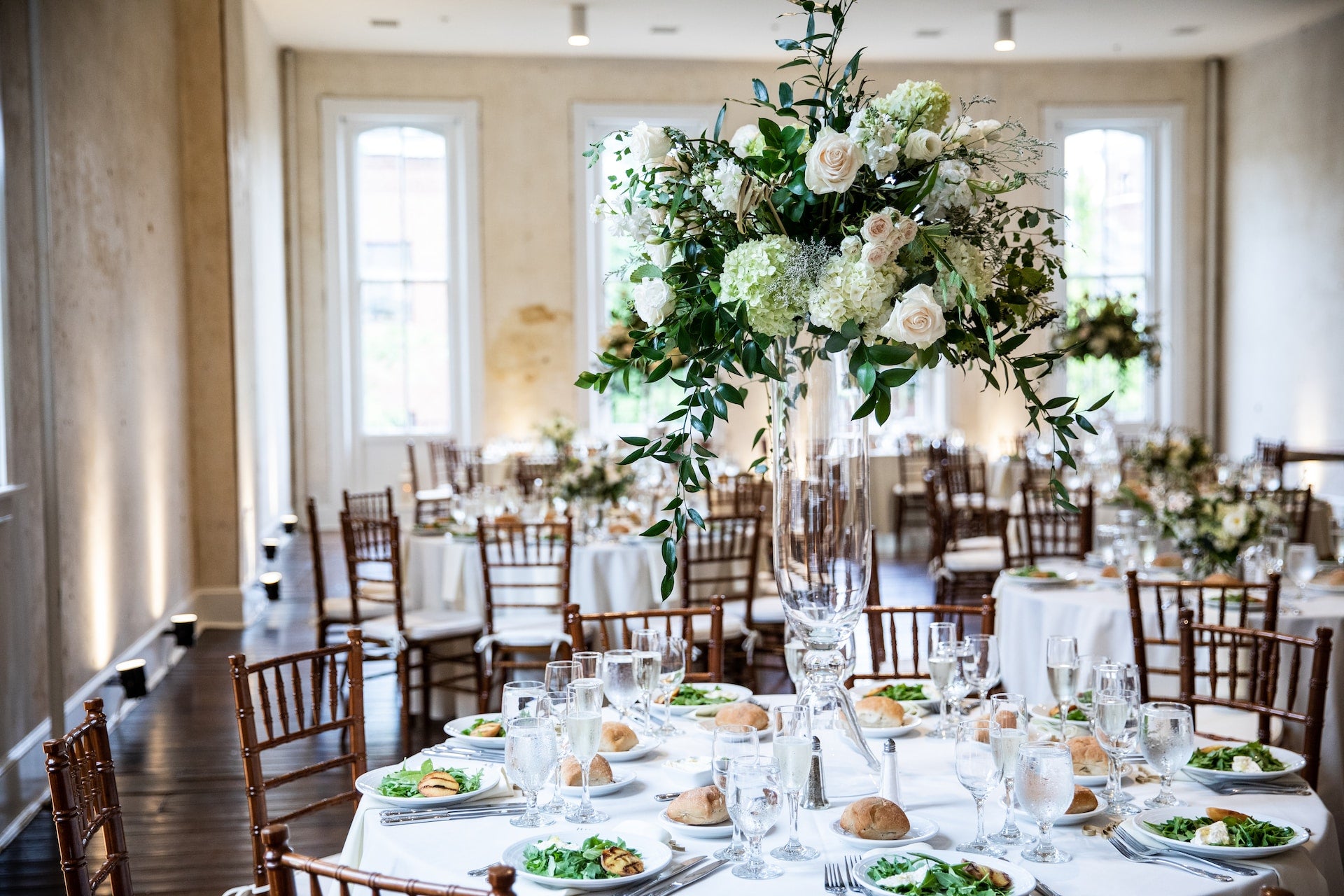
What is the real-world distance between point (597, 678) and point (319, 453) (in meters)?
10.6

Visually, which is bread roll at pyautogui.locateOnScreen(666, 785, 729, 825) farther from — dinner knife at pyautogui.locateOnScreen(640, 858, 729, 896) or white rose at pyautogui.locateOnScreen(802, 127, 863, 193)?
white rose at pyautogui.locateOnScreen(802, 127, 863, 193)

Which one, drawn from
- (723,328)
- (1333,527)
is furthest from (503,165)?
(723,328)

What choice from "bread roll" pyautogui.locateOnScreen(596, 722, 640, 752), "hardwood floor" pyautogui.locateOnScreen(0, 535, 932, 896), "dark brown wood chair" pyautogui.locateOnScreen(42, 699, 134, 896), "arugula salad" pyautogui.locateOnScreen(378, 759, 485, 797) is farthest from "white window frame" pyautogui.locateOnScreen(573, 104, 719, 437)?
"dark brown wood chair" pyautogui.locateOnScreen(42, 699, 134, 896)

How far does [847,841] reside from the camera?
194 cm

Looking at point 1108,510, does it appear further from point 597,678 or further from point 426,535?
point 597,678

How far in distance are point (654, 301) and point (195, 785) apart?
340cm

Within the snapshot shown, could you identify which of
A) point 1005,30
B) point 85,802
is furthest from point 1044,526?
point 1005,30

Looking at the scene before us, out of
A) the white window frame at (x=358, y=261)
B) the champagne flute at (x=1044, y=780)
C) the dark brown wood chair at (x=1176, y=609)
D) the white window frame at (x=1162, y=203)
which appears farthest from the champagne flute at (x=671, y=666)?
the white window frame at (x=1162, y=203)

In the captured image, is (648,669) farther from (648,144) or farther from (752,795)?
(648,144)

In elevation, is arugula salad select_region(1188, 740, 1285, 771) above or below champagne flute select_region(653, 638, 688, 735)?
below

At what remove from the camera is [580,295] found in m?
12.7

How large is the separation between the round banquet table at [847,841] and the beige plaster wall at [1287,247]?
9661mm

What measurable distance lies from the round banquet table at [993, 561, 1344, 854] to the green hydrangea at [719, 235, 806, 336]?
6.64 feet

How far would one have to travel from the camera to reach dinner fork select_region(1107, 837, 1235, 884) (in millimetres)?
1796
